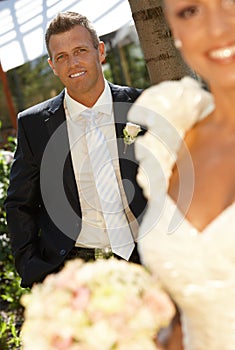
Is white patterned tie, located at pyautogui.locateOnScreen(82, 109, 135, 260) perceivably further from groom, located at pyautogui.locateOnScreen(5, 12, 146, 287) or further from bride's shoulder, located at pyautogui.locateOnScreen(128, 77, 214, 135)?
bride's shoulder, located at pyautogui.locateOnScreen(128, 77, 214, 135)

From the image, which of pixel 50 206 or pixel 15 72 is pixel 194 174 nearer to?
pixel 50 206

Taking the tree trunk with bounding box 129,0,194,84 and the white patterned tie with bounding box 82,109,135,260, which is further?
the tree trunk with bounding box 129,0,194,84

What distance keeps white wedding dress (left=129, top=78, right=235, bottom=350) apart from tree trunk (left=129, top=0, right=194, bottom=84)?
75.2 inches

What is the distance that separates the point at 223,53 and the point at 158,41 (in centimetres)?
235

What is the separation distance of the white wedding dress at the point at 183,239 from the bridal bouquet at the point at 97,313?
0.14 meters

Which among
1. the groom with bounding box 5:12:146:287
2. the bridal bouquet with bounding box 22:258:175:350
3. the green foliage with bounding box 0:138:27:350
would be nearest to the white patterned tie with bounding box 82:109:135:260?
the groom with bounding box 5:12:146:287

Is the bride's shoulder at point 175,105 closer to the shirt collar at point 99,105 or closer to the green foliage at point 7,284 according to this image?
the shirt collar at point 99,105

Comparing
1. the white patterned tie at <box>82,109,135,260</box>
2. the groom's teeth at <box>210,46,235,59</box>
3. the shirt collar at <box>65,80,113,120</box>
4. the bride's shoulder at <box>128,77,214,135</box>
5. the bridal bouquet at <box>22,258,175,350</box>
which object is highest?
the groom's teeth at <box>210,46,235,59</box>

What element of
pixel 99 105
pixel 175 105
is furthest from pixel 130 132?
pixel 175 105

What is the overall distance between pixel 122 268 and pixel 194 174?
38 cm

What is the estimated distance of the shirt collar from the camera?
4.46 metres

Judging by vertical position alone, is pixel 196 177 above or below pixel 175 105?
below

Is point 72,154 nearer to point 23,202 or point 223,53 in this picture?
point 23,202

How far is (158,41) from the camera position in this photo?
4.65 meters
